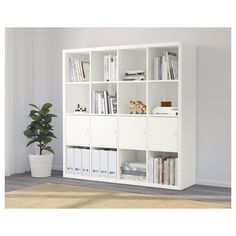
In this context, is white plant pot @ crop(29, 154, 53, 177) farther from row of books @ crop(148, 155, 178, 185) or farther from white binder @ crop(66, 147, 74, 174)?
row of books @ crop(148, 155, 178, 185)

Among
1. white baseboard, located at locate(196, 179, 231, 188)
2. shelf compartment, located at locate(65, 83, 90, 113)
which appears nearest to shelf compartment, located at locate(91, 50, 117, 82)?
shelf compartment, located at locate(65, 83, 90, 113)

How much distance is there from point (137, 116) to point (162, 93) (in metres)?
0.46

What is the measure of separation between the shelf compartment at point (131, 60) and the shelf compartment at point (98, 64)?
0.75 feet

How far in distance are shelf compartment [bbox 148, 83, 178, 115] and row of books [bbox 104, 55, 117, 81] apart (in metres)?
0.52

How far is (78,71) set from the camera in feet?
18.3

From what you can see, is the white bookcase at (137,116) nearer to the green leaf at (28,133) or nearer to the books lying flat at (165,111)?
the books lying flat at (165,111)

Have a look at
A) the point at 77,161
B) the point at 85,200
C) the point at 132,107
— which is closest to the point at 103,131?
the point at 132,107

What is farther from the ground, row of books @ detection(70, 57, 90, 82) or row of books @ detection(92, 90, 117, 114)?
row of books @ detection(70, 57, 90, 82)

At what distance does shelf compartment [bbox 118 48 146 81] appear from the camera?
5.18 meters

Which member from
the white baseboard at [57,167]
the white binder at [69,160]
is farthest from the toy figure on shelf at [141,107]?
the white baseboard at [57,167]

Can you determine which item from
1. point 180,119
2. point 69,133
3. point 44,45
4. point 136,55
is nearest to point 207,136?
point 180,119

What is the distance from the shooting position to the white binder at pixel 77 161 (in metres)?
5.52

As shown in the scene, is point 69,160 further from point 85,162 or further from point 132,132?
point 132,132
